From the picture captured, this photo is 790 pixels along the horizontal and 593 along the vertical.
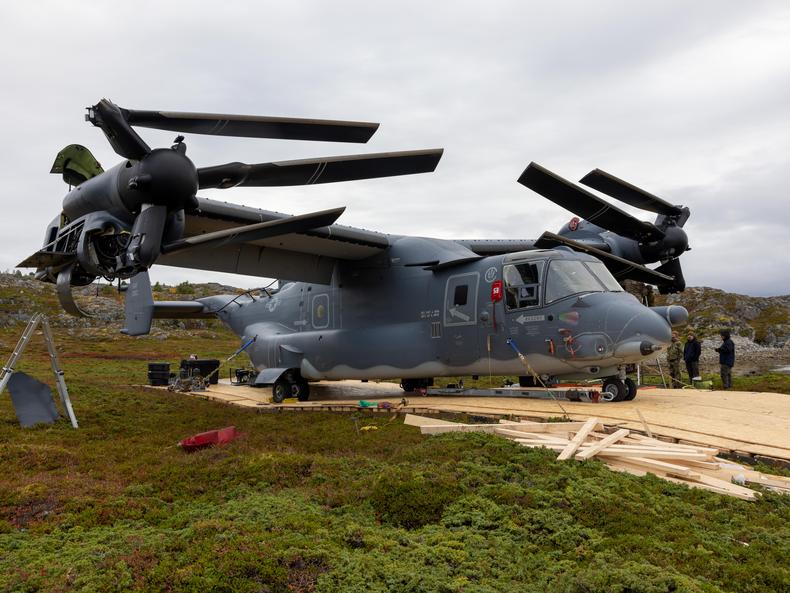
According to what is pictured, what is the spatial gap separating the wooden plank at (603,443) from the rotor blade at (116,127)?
770cm

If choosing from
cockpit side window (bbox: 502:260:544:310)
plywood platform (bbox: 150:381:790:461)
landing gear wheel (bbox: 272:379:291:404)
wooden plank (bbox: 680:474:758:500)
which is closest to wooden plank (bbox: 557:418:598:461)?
plywood platform (bbox: 150:381:790:461)

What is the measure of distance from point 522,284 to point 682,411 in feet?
12.2

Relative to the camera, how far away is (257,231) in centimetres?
941

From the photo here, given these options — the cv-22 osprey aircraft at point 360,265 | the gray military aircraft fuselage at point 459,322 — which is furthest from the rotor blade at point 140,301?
the gray military aircraft fuselage at point 459,322

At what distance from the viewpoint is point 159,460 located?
A: 7836 millimetres

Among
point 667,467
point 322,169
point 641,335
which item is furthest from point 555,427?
point 322,169

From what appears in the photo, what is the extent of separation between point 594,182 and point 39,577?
1243 centimetres

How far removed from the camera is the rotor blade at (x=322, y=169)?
999cm

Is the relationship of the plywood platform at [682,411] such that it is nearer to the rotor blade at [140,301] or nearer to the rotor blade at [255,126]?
the rotor blade at [140,301]

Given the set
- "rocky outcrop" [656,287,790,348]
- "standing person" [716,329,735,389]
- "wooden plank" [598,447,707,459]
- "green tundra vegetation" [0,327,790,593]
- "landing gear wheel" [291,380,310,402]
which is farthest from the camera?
"rocky outcrop" [656,287,790,348]

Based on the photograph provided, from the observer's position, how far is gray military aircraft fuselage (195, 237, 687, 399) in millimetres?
10828

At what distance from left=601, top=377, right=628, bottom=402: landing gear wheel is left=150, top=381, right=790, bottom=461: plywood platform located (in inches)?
12.4

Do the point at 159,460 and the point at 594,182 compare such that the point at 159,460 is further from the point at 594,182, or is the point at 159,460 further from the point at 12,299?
the point at 12,299

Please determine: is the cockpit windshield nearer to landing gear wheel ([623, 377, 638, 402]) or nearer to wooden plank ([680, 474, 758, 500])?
landing gear wheel ([623, 377, 638, 402])
